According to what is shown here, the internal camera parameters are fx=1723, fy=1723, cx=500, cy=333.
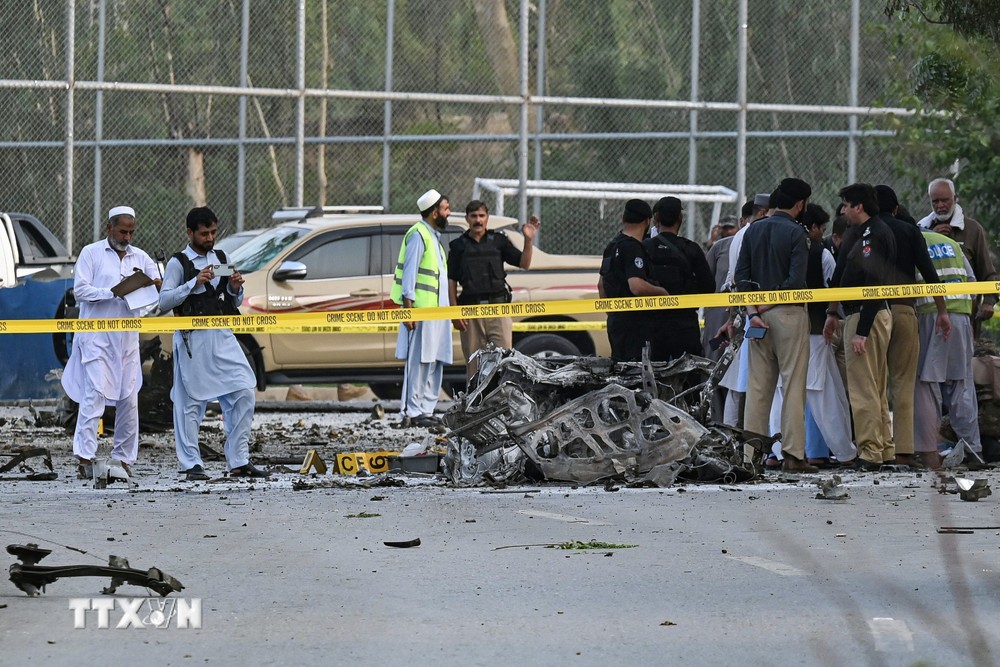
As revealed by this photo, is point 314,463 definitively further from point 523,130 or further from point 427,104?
point 427,104

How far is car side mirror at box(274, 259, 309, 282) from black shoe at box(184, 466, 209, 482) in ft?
16.5

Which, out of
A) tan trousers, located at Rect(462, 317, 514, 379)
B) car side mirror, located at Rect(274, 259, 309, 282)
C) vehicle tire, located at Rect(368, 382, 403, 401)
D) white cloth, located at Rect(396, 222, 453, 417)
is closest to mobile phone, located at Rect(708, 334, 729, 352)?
tan trousers, located at Rect(462, 317, 514, 379)

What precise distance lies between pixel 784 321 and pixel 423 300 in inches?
169

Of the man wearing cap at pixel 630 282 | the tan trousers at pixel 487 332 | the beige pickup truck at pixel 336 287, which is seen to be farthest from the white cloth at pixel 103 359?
the beige pickup truck at pixel 336 287

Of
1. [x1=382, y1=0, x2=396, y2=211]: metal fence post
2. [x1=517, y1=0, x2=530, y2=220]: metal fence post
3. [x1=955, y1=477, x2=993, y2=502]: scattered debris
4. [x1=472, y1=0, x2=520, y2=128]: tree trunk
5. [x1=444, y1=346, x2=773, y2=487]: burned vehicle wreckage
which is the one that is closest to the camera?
[x1=955, y1=477, x2=993, y2=502]: scattered debris

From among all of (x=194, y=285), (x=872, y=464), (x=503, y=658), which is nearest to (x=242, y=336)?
(x=194, y=285)

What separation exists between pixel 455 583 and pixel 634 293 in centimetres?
467

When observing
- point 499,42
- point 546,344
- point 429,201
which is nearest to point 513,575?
point 429,201

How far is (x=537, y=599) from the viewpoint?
20.1ft

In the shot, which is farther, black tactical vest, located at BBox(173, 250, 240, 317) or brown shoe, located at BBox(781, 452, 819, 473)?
brown shoe, located at BBox(781, 452, 819, 473)

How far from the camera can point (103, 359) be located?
1071 cm

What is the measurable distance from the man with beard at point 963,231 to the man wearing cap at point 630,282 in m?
2.02

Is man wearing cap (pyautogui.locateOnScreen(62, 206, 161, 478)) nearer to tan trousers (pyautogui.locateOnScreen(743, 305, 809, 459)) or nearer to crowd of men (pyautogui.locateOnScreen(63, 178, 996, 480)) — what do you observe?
crowd of men (pyautogui.locateOnScreen(63, 178, 996, 480))

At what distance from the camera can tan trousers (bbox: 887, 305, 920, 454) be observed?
11.0m
